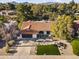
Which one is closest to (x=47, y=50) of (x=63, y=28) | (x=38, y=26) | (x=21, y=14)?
(x=63, y=28)

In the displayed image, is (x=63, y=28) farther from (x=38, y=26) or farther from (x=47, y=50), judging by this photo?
(x=47, y=50)

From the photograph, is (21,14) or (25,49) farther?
(21,14)

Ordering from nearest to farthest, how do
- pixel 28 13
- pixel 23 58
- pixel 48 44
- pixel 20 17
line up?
pixel 23 58, pixel 48 44, pixel 20 17, pixel 28 13

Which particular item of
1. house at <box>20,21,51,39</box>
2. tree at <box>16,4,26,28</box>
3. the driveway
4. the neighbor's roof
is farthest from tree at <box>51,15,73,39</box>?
tree at <box>16,4,26,28</box>

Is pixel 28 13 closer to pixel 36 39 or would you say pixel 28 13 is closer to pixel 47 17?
pixel 47 17

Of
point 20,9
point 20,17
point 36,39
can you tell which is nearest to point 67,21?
point 36,39

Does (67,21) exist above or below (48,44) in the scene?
above

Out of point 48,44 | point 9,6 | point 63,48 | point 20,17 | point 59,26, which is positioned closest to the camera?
point 63,48
